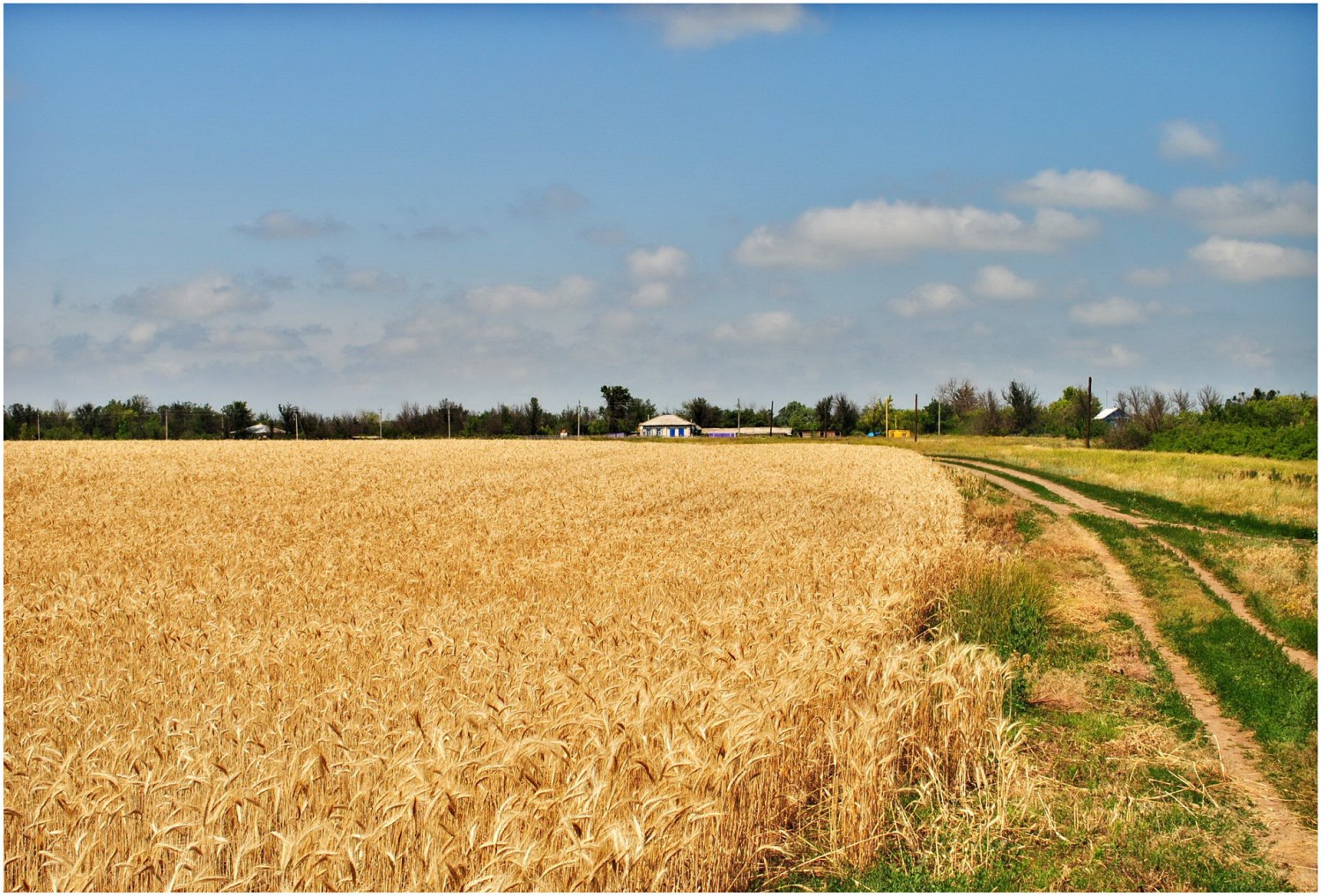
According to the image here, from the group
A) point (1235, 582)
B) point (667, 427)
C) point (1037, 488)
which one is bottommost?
point (1235, 582)

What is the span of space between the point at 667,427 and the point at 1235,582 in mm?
136154

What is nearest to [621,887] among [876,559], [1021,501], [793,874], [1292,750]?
[793,874]

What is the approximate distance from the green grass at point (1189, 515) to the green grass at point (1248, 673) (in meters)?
9.25

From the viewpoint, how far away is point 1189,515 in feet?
93.0

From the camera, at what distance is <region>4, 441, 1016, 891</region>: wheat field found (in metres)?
5.11

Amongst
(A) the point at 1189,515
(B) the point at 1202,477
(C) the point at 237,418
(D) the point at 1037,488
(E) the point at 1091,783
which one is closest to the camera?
(E) the point at 1091,783

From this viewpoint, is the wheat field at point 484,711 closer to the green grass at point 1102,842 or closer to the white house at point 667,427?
the green grass at point 1102,842

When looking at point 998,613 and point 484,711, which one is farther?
point 998,613

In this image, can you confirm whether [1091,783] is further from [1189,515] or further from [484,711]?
[1189,515]

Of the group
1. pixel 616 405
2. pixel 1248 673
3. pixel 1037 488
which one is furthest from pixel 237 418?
pixel 1248 673

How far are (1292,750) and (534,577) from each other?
8276 millimetres

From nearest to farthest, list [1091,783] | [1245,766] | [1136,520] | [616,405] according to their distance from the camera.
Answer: [1091,783] < [1245,766] < [1136,520] < [616,405]

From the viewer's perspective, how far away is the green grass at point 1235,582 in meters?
13.5

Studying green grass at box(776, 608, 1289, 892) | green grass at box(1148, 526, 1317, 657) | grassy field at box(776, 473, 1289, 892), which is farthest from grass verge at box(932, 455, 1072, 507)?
green grass at box(776, 608, 1289, 892)
